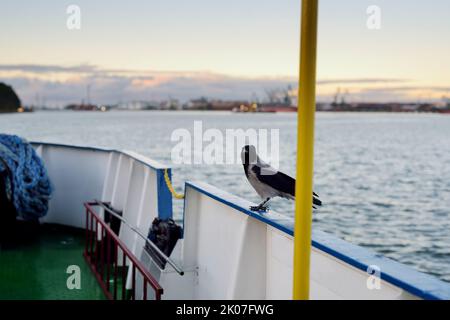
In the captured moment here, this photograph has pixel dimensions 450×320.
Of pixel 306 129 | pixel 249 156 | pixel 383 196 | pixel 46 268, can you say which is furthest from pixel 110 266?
pixel 383 196

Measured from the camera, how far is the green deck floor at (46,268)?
5.71 metres

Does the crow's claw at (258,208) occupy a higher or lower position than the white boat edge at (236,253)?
higher

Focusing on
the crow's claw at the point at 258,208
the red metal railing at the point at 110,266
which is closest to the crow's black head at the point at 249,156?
the crow's claw at the point at 258,208

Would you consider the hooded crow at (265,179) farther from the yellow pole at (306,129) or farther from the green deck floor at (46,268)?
the green deck floor at (46,268)

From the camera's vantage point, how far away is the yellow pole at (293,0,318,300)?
71.5 inches

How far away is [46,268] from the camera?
662 cm

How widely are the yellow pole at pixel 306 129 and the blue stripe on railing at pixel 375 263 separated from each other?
16.1 inches

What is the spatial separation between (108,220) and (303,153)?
20.3 ft

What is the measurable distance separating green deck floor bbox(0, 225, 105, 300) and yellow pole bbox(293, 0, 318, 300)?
4.20 metres

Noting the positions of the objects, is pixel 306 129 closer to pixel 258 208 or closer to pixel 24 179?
pixel 258 208

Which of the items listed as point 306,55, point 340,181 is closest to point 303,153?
point 306,55

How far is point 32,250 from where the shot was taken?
7.43 metres

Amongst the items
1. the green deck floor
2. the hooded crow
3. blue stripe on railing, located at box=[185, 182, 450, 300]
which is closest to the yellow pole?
blue stripe on railing, located at box=[185, 182, 450, 300]
